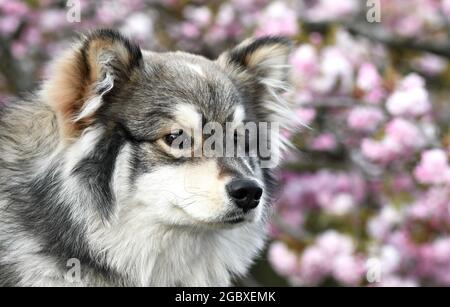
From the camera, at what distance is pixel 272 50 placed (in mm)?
4973

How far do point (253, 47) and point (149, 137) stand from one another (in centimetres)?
115

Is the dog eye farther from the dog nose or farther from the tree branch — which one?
the tree branch

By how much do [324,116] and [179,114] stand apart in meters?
3.47

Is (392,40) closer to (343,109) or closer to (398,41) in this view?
(398,41)

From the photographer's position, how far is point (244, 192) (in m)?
4.11

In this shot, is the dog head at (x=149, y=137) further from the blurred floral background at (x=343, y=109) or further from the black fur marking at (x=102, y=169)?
the blurred floral background at (x=343, y=109)

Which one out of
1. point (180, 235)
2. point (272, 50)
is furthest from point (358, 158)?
point (180, 235)

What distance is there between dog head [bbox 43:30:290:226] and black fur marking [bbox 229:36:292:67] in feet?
1.85

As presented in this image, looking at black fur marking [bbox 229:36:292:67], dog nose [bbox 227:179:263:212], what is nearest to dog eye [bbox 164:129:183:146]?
dog nose [bbox 227:179:263:212]

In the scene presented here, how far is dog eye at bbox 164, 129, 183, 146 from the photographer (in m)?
4.23

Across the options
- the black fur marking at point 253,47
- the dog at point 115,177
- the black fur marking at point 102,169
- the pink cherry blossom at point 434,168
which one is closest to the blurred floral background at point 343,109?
the pink cherry blossom at point 434,168

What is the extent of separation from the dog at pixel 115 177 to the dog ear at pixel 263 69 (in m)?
0.47

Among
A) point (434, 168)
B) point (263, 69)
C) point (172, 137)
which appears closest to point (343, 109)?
point (434, 168)
